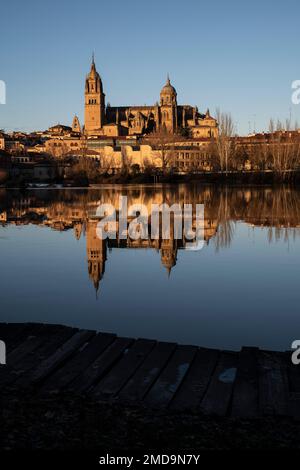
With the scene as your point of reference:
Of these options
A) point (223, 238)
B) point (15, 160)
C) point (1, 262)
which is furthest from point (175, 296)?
point (15, 160)

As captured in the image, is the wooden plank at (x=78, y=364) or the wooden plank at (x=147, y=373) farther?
the wooden plank at (x=78, y=364)

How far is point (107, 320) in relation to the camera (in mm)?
4691

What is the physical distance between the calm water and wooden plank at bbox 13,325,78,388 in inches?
17.2

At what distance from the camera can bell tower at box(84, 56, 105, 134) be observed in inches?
3356

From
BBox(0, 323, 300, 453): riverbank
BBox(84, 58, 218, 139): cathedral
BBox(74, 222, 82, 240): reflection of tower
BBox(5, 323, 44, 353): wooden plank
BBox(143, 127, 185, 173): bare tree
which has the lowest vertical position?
BBox(0, 323, 300, 453): riverbank

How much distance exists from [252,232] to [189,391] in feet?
27.3

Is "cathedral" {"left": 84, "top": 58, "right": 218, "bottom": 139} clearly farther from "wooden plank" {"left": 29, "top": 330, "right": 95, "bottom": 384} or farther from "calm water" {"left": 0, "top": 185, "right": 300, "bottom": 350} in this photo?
"wooden plank" {"left": 29, "top": 330, "right": 95, "bottom": 384}

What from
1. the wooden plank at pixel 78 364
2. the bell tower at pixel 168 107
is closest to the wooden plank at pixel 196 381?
the wooden plank at pixel 78 364

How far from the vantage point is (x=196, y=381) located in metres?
3.13

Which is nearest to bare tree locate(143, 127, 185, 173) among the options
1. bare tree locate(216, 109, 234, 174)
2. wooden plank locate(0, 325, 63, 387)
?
bare tree locate(216, 109, 234, 174)

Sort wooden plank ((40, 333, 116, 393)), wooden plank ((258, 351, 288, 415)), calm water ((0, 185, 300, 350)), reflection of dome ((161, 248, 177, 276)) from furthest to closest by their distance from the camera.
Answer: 1. reflection of dome ((161, 248, 177, 276))
2. calm water ((0, 185, 300, 350))
3. wooden plank ((40, 333, 116, 393))
4. wooden plank ((258, 351, 288, 415))

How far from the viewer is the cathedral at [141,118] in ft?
276

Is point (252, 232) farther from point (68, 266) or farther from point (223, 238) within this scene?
point (68, 266)

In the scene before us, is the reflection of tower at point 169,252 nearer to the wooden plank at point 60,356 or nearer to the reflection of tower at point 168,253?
the reflection of tower at point 168,253
